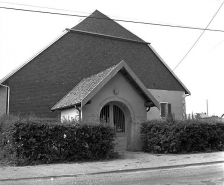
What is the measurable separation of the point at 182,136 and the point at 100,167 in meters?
5.40

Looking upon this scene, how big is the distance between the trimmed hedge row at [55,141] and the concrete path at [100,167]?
651 millimetres

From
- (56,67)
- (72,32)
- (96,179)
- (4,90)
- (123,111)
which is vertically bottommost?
(96,179)

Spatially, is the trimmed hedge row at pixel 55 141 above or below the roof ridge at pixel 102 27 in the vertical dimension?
below

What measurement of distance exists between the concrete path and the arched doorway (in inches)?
103

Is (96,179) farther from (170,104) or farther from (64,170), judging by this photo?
(170,104)

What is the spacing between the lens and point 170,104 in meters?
24.3

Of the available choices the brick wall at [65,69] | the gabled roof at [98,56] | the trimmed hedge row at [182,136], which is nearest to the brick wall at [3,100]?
the brick wall at [65,69]

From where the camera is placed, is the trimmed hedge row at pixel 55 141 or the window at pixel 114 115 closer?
the trimmed hedge row at pixel 55 141

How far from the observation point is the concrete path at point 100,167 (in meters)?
9.91

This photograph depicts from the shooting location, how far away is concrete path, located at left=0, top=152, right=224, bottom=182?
9.91 m

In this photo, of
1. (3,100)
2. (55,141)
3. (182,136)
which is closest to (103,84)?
(55,141)

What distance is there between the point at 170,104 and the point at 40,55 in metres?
10.9

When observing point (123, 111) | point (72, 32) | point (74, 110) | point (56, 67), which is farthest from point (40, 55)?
point (123, 111)

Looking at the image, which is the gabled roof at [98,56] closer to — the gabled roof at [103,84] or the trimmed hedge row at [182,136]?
the gabled roof at [103,84]
